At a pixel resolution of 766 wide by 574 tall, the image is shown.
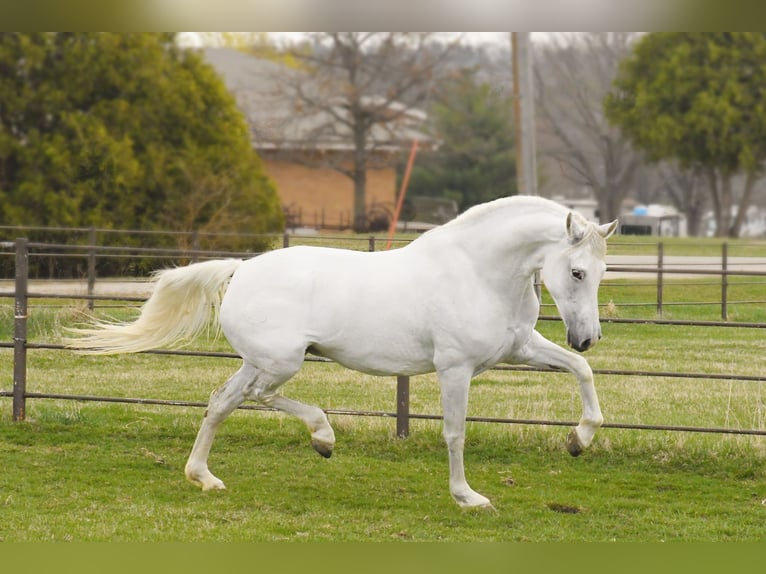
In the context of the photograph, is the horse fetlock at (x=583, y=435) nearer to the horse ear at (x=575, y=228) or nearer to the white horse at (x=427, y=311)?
the white horse at (x=427, y=311)

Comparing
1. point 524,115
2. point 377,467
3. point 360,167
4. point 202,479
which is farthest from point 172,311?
point 360,167

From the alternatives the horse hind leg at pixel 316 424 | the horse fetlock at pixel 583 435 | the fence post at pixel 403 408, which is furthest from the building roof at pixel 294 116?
the horse fetlock at pixel 583 435

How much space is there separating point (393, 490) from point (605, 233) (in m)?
1.97

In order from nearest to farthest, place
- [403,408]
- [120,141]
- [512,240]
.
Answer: [512,240], [403,408], [120,141]

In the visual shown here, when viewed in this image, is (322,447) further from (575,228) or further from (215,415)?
(575,228)

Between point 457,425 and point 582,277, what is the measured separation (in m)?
1.05

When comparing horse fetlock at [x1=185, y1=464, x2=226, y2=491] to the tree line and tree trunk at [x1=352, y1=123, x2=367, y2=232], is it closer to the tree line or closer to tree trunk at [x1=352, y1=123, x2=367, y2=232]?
the tree line

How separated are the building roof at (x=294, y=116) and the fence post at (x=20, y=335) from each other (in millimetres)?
26033

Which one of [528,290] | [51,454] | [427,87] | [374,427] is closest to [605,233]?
[528,290]

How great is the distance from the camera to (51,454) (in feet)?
23.2

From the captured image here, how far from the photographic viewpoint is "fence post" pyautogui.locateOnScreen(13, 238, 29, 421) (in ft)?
25.6

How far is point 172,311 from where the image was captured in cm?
658

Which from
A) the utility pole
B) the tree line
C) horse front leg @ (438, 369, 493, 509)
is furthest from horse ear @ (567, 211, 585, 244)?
the utility pole

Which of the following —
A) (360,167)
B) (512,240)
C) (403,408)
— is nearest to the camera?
(512,240)
